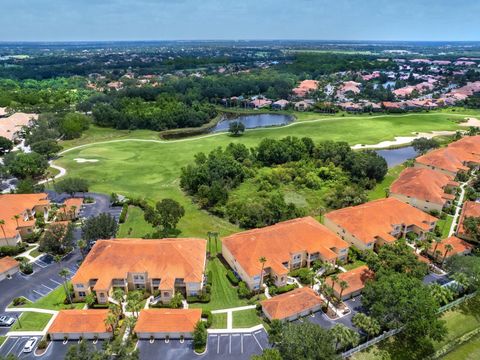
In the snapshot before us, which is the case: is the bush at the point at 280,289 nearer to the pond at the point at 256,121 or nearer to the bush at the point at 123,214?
the bush at the point at 123,214

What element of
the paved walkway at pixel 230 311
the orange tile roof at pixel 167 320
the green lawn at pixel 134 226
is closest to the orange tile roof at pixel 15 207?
the green lawn at pixel 134 226

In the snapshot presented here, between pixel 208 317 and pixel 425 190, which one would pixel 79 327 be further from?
pixel 425 190

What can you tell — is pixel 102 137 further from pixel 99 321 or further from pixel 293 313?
pixel 293 313

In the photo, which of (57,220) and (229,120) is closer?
(57,220)

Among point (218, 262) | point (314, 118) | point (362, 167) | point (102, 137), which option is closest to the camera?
point (218, 262)

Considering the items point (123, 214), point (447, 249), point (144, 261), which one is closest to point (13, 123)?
point (123, 214)

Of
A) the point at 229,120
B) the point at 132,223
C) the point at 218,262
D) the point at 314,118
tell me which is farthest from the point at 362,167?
the point at 229,120
